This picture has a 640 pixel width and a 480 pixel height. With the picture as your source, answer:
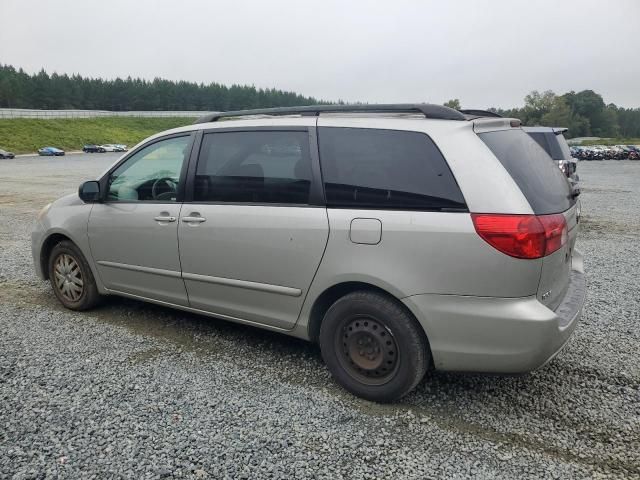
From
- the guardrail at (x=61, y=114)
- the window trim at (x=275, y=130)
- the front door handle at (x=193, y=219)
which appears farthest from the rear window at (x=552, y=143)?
the guardrail at (x=61, y=114)

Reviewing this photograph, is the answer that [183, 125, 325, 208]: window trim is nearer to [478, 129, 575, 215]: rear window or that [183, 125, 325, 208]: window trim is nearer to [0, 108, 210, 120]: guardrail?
[478, 129, 575, 215]: rear window

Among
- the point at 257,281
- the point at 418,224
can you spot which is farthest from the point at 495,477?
the point at 257,281

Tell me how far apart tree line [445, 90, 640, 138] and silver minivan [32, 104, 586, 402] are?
8554 centimetres

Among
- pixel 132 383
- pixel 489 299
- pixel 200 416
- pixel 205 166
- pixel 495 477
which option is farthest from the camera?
pixel 205 166

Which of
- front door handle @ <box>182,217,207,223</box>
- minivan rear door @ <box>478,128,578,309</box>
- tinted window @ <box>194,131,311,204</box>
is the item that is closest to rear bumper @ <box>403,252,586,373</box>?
minivan rear door @ <box>478,128,578,309</box>

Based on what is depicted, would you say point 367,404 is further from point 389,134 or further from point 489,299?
point 389,134

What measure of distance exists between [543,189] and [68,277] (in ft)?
13.8

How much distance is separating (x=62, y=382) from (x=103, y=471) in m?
1.12

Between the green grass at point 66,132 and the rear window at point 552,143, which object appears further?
the green grass at point 66,132

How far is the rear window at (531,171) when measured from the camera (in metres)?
2.92

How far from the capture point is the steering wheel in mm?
4047

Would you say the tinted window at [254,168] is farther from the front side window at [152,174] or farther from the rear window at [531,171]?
the rear window at [531,171]

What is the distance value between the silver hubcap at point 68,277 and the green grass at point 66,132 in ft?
187

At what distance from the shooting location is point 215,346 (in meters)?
4.07
